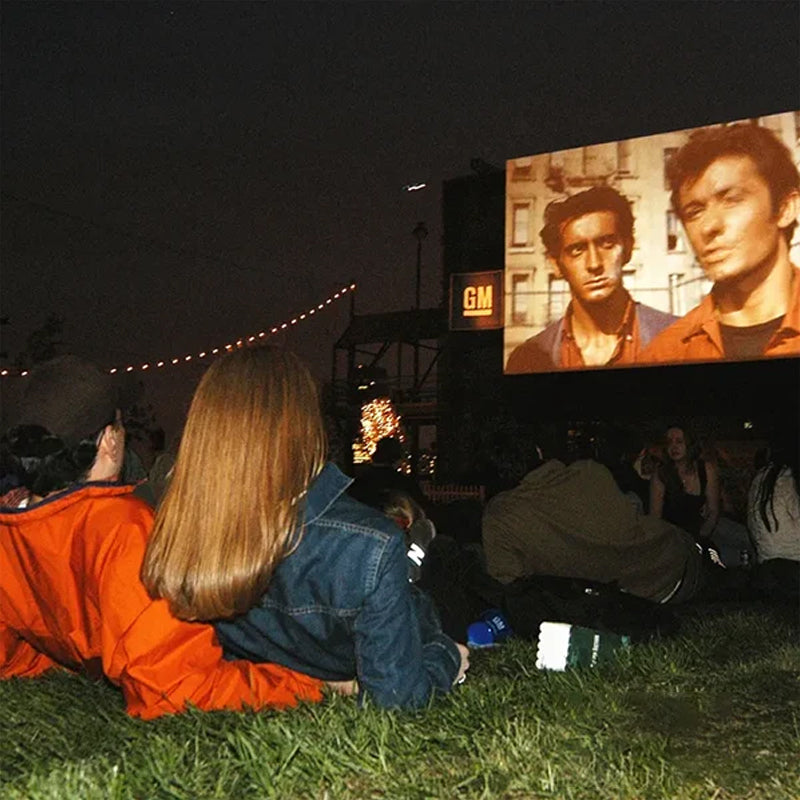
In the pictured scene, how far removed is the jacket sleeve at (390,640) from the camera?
6.40 feet

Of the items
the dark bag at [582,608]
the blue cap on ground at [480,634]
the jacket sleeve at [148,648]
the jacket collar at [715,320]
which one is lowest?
the blue cap on ground at [480,634]

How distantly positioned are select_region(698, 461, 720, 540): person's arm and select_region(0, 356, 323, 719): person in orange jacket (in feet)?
12.6

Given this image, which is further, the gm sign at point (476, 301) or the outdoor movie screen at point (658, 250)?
the gm sign at point (476, 301)

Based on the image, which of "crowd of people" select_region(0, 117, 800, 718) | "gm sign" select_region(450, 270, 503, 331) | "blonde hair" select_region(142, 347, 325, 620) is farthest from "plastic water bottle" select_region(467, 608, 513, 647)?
"gm sign" select_region(450, 270, 503, 331)

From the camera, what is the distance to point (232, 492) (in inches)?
76.1

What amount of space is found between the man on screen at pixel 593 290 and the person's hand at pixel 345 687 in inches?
302

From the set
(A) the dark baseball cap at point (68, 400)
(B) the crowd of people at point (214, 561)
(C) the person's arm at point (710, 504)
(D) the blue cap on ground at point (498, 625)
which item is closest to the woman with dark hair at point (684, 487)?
(C) the person's arm at point (710, 504)

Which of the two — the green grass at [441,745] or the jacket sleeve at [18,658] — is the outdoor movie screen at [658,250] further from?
the jacket sleeve at [18,658]

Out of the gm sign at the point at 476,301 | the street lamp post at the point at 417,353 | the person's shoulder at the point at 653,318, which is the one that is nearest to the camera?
the person's shoulder at the point at 653,318

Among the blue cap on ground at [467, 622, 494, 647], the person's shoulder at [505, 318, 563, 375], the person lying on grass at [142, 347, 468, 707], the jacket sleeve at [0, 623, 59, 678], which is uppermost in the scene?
the person's shoulder at [505, 318, 563, 375]

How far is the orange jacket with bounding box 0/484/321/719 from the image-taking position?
1940 mm

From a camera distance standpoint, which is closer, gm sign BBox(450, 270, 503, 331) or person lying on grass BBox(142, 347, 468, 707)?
person lying on grass BBox(142, 347, 468, 707)

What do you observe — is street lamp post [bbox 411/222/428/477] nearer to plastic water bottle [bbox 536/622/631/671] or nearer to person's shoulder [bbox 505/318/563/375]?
person's shoulder [bbox 505/318/563/375]

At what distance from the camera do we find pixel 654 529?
150 inches
